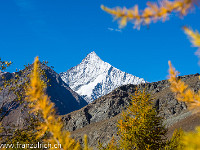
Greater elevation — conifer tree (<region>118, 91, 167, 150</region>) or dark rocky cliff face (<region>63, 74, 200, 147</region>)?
dark rocky cliff face (<region>63, 74, 200, 147</region>)

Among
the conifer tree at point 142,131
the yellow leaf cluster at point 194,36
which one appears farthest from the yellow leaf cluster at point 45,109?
the conifer tree at point 142,131

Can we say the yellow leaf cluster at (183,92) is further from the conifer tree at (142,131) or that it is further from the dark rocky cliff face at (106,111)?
the dark rocky cliff face at (106,111)

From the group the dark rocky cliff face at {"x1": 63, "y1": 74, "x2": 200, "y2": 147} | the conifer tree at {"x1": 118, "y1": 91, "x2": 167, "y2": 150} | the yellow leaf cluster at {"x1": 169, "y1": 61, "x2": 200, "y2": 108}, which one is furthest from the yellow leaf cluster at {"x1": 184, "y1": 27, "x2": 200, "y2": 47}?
the dark rocky cliff face at {"x1": 63, "y1": 74, "x2": 200, "y2": 147}

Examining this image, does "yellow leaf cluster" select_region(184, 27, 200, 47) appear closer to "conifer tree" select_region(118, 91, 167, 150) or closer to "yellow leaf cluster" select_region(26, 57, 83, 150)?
"yellow leaf cluster" select_region(26, 57, 83, 150)

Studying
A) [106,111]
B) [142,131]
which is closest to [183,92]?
[142,131]

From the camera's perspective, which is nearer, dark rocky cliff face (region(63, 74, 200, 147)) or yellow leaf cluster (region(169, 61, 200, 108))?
yellow leaf cluster (region(169, 61, 200, 108))

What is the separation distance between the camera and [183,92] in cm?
338

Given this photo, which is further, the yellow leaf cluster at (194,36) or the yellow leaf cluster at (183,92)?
the yellow leaf cluster at (183,92)

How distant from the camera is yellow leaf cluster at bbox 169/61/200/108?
2.98 metres

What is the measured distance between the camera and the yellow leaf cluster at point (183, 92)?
2983 millimetres

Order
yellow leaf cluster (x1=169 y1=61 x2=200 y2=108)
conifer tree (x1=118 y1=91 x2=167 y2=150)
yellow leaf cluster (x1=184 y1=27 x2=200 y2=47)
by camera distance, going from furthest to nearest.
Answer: conifer tree (x1=118 y1=91 x2=167 y2=150)
yellow leaf cluster (x1=169 y1=61 x2=200 y2=108)
yellow leaf cluster (x1=184 y1=27 x2=200 y2=47)

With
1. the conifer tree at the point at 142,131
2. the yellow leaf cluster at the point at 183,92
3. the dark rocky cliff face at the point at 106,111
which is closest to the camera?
the yellow leaf cluster at the point at 183,92

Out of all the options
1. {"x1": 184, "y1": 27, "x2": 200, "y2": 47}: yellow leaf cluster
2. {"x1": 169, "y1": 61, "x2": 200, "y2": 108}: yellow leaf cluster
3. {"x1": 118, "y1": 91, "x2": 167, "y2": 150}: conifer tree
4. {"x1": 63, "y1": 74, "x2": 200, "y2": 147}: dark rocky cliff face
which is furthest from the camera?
{"x1": 63, "y1": 74, "x2": 200, "y2": 147}: dark rocky cliff face

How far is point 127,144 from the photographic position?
35.5 feet
